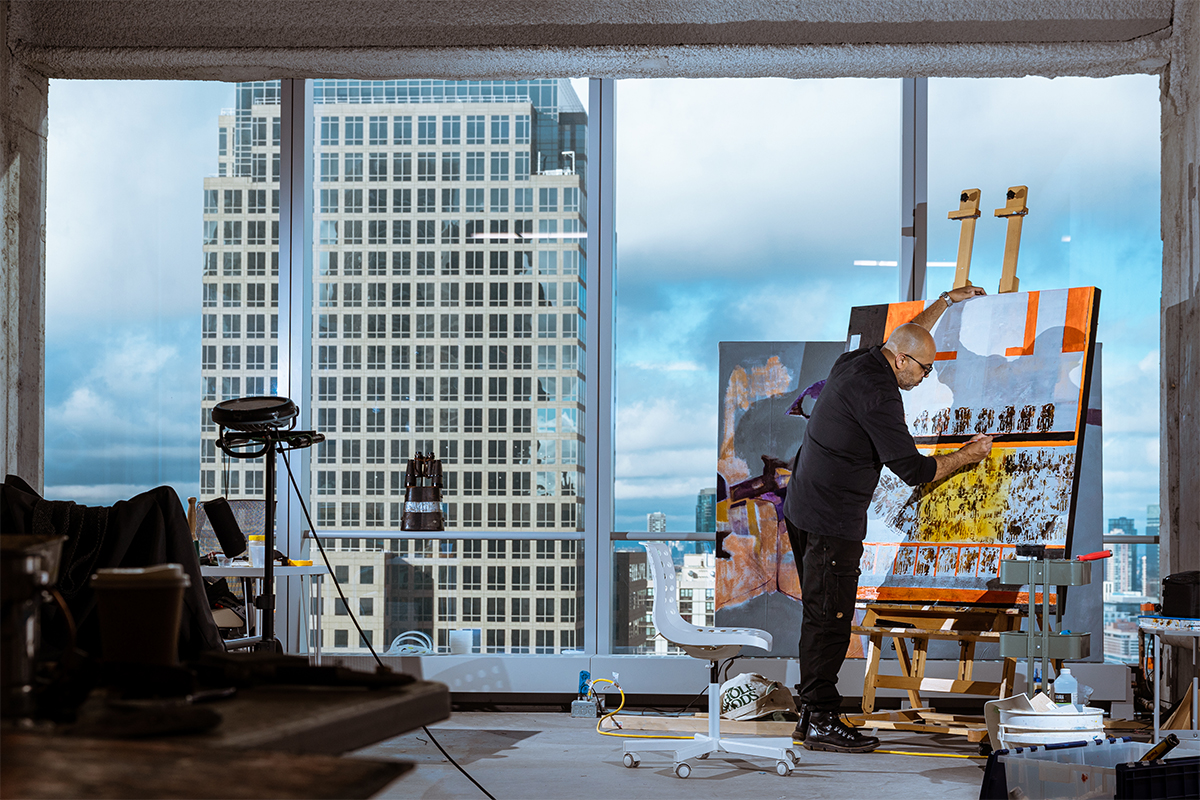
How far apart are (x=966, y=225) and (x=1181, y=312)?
3.08 feet

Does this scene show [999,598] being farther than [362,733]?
Yes

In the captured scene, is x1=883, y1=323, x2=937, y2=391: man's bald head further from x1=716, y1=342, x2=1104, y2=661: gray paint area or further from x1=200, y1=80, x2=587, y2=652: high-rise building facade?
x1=200, y1=80, x2=587, y2=652: high-rise building facade

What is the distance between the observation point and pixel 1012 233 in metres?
4.48

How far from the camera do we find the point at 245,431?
3.27 metres

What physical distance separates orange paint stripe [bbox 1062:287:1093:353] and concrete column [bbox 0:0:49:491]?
14.2 ft

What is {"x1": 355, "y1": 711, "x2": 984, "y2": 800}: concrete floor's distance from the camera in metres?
3.35

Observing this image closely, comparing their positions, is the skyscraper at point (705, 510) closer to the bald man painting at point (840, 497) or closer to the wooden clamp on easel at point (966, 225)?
the bald man painting at point (840, 497)

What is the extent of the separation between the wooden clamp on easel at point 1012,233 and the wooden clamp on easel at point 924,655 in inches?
53.7

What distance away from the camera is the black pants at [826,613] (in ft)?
13.0

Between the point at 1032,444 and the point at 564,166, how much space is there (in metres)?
2.62

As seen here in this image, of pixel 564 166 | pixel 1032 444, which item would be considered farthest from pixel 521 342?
pixel 1032 444

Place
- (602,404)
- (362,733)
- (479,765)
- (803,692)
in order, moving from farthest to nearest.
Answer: (602,404) → (803,692) → (479,765) → (362,733)

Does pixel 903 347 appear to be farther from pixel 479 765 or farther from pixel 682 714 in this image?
pixel 479 765

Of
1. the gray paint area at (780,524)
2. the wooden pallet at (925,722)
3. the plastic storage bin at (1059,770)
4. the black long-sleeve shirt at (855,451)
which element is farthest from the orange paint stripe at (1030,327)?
the plastic storage bin at (1059,770)
